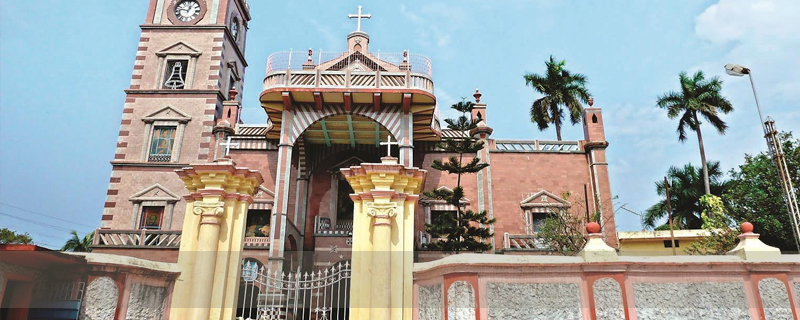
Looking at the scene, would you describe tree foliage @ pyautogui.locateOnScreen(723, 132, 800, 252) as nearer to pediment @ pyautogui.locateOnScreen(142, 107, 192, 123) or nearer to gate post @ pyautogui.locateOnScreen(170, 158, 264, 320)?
gate post @ pyautogui.locateOnScreen(170, 158, 264, 320)

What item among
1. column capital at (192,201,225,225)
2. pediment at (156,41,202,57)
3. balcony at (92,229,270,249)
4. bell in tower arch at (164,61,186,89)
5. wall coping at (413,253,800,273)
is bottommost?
wall coping at (413,253,800,273)

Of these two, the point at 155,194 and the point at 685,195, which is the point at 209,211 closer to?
the point at 155,194

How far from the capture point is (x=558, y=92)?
29266mm

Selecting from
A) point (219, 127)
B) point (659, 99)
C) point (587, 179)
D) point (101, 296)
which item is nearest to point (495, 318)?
point (101, 296)

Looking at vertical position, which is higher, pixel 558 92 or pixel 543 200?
pixel 558 92

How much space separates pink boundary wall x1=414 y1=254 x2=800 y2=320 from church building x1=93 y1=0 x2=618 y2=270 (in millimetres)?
9676

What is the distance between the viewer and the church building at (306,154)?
1750 centimetres

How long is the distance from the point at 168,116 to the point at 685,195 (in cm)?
2834

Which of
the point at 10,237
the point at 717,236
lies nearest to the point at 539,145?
the point at 717,236

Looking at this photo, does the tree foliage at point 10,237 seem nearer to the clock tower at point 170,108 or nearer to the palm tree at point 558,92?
the clock tower at point 170,108

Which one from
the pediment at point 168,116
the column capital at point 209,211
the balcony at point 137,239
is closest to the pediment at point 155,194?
the balcony at point 137,239

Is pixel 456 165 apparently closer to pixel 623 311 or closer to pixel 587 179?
pixel 587 179

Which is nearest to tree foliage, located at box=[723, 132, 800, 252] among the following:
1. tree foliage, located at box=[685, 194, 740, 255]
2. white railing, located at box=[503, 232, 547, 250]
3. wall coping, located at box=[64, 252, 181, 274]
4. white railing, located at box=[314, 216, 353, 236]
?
tree foliage, located at box=[685, 194, 740, 255]

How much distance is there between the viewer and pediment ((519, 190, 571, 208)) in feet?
64.5
